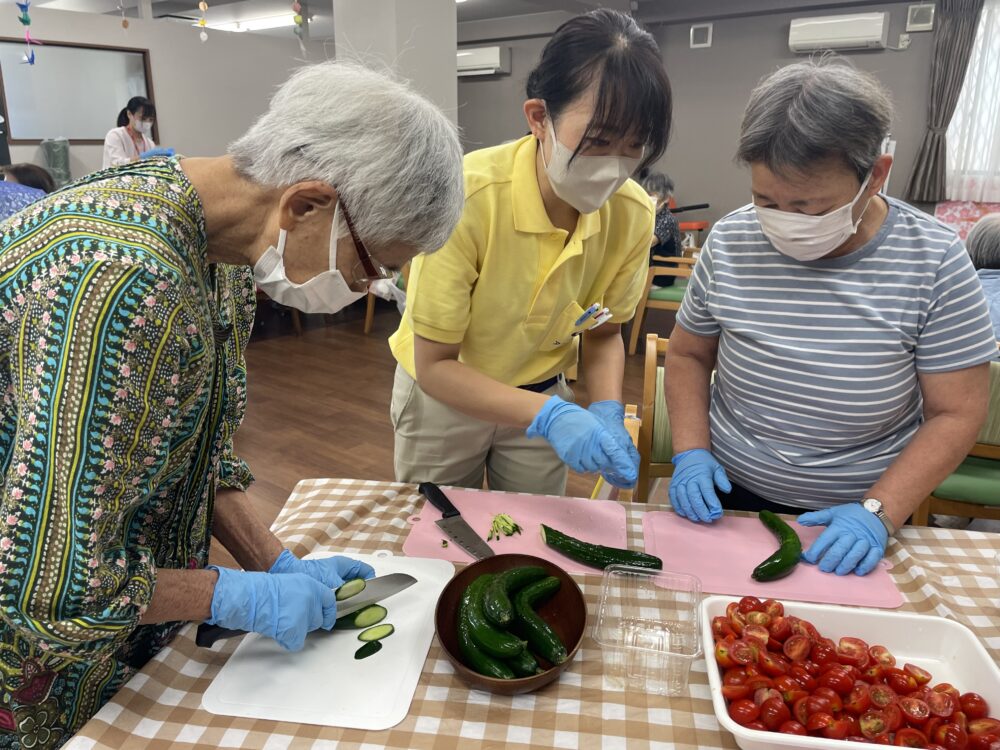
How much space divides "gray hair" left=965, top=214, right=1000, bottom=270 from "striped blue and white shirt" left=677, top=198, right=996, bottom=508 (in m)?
1.80

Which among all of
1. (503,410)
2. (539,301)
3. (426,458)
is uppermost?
(539,301)

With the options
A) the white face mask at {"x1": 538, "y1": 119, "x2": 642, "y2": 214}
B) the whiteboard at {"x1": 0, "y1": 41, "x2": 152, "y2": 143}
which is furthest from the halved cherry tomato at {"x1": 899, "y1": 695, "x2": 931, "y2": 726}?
the whiteboard at {"x1": 0, "y1": 41, "x2": 152, "y2": 143}

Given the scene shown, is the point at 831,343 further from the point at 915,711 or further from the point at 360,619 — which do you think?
the point at 360,619

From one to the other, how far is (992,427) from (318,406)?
3.33 m

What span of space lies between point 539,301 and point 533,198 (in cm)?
21

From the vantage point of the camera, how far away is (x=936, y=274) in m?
1.25

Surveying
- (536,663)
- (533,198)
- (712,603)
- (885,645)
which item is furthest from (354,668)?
(533,198)

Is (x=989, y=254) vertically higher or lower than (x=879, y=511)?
higher

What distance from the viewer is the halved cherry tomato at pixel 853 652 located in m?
0.91

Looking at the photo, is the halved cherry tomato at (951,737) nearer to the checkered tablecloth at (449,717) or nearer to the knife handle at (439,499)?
the checkered tablecloth at (449,717)

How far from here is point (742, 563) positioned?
1227mm

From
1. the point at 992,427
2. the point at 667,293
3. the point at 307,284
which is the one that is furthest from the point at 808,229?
the point at 667,293

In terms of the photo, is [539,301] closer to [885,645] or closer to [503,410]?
[503,410]

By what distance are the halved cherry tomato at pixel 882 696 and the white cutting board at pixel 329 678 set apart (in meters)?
0.57
